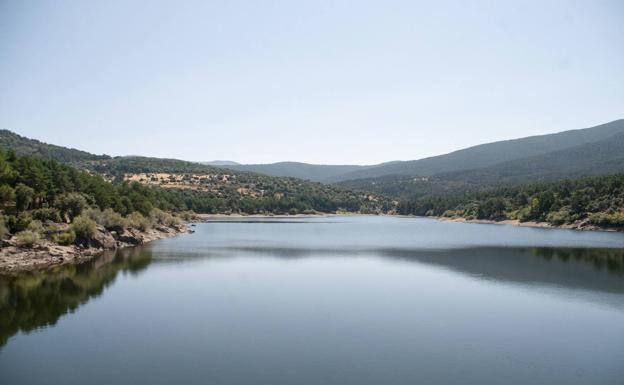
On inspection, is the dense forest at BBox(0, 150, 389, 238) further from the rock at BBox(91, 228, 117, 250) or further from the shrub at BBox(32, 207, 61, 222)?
the rock at BBox(91, 228, 117, 250)

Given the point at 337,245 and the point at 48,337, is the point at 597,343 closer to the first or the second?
the point at 48,337

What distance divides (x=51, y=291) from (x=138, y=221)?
→ 4422 centimetres

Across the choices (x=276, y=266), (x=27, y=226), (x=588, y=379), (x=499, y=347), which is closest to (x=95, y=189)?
(x=27, y=226)

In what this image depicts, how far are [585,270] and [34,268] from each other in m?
56.4

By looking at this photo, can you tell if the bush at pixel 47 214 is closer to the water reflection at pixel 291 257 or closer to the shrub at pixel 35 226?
the shrub at pixel 35 226

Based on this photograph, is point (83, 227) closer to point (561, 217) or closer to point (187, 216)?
point (187, 216)

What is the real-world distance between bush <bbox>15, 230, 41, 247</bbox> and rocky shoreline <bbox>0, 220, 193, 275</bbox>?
0.33 m

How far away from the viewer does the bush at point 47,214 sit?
195 feet

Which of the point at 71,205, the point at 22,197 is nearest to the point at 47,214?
the point at 22,197

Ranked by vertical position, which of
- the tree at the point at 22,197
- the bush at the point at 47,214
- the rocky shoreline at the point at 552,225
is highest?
the tree at the point at 22,197

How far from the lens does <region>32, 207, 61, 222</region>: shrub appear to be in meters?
59.4

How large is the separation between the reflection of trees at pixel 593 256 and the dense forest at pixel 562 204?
44.9 m

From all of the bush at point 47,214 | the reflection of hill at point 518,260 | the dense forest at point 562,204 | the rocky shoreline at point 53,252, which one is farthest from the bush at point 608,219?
the bush at point 47,214

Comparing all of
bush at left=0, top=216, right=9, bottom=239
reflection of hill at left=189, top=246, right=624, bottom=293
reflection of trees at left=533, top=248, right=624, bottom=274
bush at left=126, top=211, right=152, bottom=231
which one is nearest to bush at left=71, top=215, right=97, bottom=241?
bush at left=0, top=216, right=9, bottom=239
